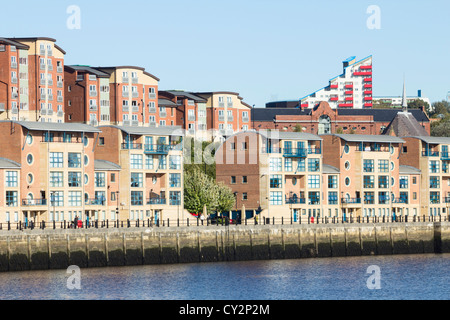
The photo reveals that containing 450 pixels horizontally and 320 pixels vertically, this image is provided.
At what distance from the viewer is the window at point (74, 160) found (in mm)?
104938

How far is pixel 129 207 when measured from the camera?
110562mm

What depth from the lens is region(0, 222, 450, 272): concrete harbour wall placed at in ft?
294

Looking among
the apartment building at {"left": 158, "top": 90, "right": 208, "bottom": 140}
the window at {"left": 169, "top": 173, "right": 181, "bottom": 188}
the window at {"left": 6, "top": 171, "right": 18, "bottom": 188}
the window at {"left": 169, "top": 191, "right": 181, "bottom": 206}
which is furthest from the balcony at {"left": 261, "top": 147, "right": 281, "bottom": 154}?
the apartment building at {"left": 158, "top": 90, "right": 208, "bottom": 140}

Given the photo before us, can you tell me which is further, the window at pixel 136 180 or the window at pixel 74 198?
the window at pixel 136 180

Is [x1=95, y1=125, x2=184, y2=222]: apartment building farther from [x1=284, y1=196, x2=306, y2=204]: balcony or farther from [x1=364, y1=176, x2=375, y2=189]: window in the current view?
[x1=364, y1=176, x2=375, y2=189]: window

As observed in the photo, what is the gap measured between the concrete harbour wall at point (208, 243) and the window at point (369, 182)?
11993 mm

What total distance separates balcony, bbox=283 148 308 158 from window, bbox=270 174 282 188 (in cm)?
259

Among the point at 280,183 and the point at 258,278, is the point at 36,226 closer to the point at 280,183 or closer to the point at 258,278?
the point at 258,278

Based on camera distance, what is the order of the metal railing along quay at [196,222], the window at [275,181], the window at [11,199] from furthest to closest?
the window at [275,181] → the window at [11,199] → the metal railing along quay at [196,222]

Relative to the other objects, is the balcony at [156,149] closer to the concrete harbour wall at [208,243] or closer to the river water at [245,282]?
the concrete harbour wall at [208,243]

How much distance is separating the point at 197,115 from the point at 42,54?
36838mm

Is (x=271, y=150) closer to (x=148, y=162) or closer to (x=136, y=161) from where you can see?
(x=148, y=162)

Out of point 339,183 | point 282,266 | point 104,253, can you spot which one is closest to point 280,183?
point 339,183

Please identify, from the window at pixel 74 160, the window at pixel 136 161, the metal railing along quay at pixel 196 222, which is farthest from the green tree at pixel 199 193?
the window at pixel 74 160
